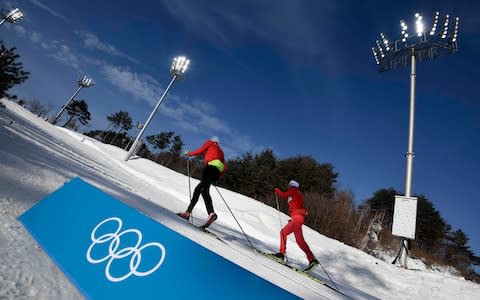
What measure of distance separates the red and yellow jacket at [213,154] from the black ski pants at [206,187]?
10 centimetres

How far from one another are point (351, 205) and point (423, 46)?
16091mm

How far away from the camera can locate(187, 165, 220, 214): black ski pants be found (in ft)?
16.2

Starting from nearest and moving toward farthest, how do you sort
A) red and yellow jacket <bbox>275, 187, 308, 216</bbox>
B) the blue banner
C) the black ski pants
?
the blue banner
the black ski pants
red and yellow jacket <bbox>275, 187, 308, 216</bbox>

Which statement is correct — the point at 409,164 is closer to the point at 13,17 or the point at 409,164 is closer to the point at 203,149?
the point at 203,149

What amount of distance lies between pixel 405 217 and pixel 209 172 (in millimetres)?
8437

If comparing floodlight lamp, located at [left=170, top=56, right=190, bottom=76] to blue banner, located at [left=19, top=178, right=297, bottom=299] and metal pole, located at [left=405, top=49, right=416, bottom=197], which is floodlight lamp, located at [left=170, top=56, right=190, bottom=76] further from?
blue banner, located at [left=19, top=178, right=297, bottom=299]

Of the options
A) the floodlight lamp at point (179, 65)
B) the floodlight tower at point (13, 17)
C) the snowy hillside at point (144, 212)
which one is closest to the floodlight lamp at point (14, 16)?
the floodlight tower at point (13, 17)

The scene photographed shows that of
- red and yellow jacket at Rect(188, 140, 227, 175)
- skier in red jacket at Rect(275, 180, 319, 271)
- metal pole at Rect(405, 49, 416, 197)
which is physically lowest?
skier in red jacket at Rect(275, 180, 319, 271)

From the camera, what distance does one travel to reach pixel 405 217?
31.0 ft

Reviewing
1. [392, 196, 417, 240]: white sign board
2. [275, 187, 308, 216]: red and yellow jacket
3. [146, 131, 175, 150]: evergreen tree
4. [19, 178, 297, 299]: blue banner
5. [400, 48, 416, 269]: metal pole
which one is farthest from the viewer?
[146, 131, 175, 150]: evergreen tree

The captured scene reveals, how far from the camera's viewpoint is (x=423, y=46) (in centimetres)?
1341

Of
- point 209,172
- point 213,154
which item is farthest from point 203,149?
point 209,172

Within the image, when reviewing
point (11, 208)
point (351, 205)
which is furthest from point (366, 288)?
point (351, 205)

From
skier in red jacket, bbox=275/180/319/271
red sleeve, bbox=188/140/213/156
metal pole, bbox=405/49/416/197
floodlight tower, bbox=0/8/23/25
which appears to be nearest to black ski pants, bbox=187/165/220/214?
red sleeve, bbox=188/140/213/156
